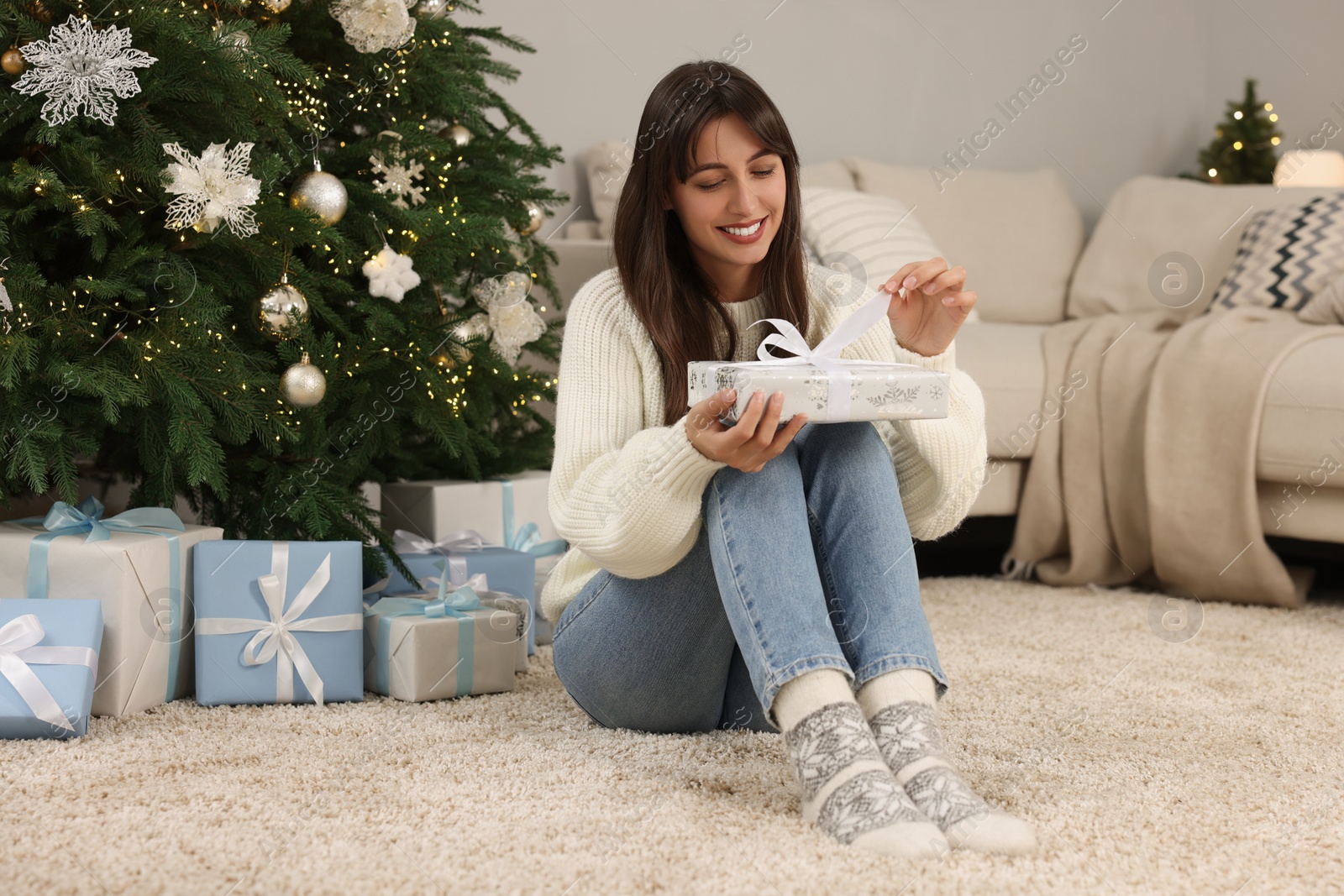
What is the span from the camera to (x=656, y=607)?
1103 mm

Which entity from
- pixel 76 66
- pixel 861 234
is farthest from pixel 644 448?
pixel 861 234

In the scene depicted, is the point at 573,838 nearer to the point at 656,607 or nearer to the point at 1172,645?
the point at 656,607

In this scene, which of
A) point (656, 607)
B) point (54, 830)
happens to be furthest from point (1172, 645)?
point (54, 830)

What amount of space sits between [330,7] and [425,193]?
259 mm

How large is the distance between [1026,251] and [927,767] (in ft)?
6.65

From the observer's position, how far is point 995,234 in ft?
8.91

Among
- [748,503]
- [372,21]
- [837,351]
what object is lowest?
[748,503]

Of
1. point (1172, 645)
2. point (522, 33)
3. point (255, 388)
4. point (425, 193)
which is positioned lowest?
point (1172, 645)

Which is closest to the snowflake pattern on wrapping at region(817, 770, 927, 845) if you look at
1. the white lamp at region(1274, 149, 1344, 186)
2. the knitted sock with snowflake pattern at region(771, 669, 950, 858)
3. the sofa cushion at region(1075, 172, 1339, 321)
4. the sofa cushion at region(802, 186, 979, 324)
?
the knitted sock with snowflake pattern at region(771, 669, 950, 858)

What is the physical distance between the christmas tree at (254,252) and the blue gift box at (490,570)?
0.09 meters

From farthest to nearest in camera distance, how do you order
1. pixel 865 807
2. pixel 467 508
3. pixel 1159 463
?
1. pixel 1159 463
2. pixel 467 508
3. pixel 865 807

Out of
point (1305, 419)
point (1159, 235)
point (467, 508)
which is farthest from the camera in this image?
point (1159, 235)

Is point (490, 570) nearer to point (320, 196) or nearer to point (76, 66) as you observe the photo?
point (320, 196)

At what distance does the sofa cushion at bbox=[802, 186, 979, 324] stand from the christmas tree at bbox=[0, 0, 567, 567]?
71 centimetres
